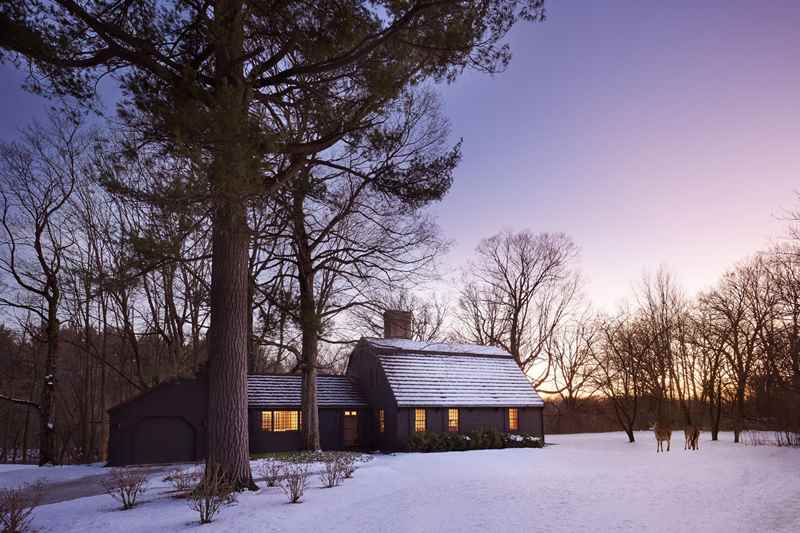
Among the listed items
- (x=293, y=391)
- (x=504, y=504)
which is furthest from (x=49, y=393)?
(x=504, y=504)

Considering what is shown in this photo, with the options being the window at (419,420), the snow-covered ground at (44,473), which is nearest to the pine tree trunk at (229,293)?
the snow-covered ground at (44,473)

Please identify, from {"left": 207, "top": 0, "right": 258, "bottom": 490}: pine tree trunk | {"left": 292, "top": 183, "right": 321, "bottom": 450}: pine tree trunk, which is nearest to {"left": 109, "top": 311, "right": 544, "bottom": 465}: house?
{"left": 292, "top": 183, "right": 321, "bottom": 450}: pine tree trunk

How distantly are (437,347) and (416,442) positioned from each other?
6.09 m

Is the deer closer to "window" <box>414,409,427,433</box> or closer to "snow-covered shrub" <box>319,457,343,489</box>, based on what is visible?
"window" <box>414,409,427,433</box>

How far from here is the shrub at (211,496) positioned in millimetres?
9078

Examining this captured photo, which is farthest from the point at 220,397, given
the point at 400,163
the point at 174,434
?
the point at 174,434

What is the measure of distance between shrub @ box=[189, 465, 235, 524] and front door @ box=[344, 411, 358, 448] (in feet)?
46.0

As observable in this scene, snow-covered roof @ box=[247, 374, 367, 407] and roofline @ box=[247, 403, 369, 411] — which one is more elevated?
snow-covered roof @ box=[247, 374, 367, 407]

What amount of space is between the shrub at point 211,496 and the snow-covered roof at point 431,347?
15.0m

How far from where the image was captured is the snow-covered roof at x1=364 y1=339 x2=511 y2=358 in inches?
1008

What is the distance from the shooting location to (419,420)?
23812 mm

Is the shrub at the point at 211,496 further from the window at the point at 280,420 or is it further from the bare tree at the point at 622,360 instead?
the bare tree at the point at 622,360

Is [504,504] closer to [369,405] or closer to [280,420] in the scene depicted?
[280,420]

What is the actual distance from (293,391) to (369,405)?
370 centimetres
